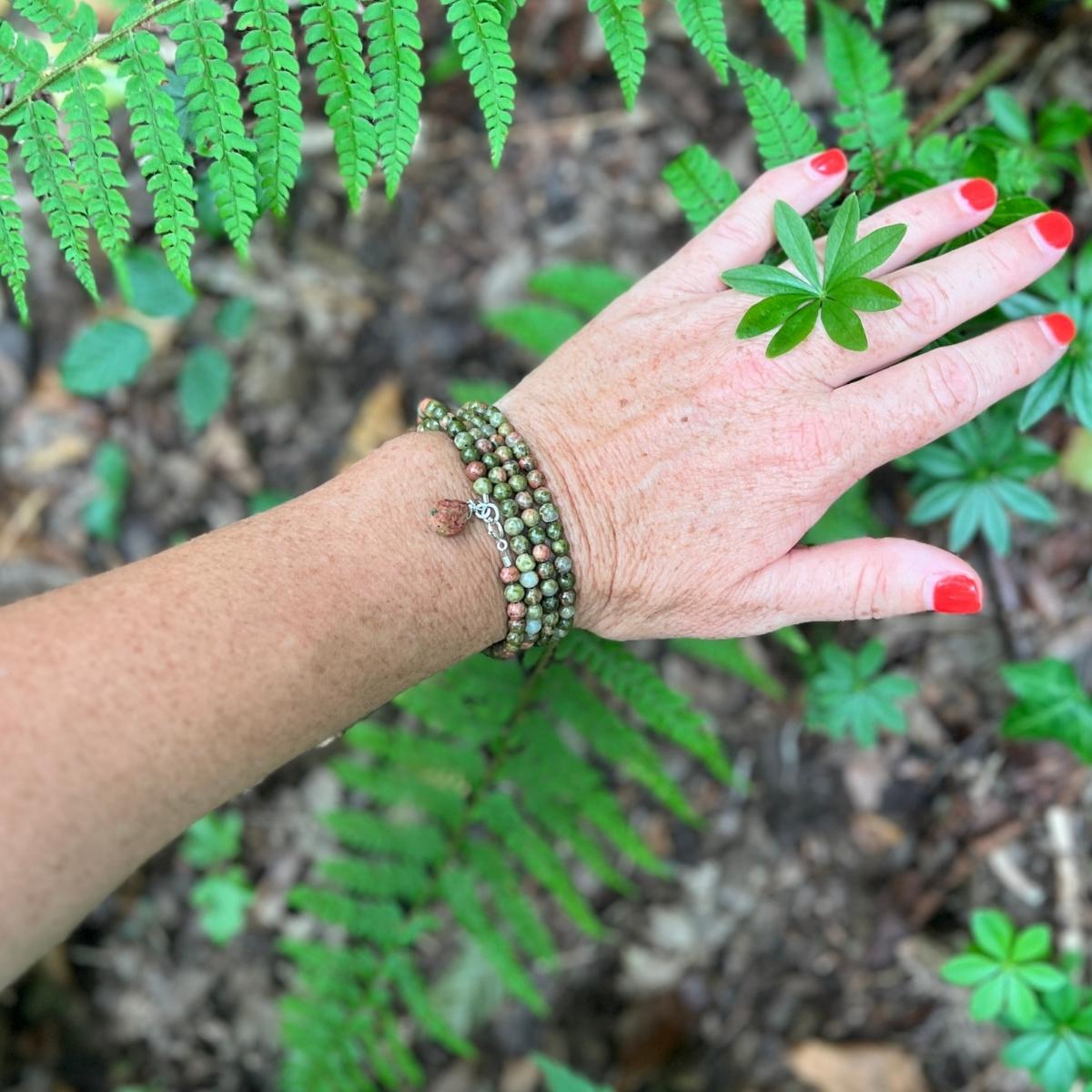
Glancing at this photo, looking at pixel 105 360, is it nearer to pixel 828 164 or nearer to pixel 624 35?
pixel 624 35

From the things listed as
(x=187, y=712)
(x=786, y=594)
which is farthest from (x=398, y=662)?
(x=786, y=594)

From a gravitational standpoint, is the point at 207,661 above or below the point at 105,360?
below

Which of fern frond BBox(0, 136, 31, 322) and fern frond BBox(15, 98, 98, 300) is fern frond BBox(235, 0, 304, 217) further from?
fern frond BBox(0, 136, 31, 322)

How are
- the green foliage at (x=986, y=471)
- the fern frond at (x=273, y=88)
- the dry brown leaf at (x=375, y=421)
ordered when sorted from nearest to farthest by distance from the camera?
the fern frond at (x=273, y=88) < the green foliage at (x=986, y=471) < the dry brown leaf at (x=375, y=421)

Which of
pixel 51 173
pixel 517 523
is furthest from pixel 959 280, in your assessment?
pixel 51 173

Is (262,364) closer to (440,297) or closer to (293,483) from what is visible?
(293,483)

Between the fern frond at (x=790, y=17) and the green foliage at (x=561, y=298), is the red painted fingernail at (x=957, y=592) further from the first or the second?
the green foliage at (x=561, y=298)

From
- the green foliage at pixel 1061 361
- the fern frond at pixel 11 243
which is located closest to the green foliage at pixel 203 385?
the fern frond at pixel 11 243
